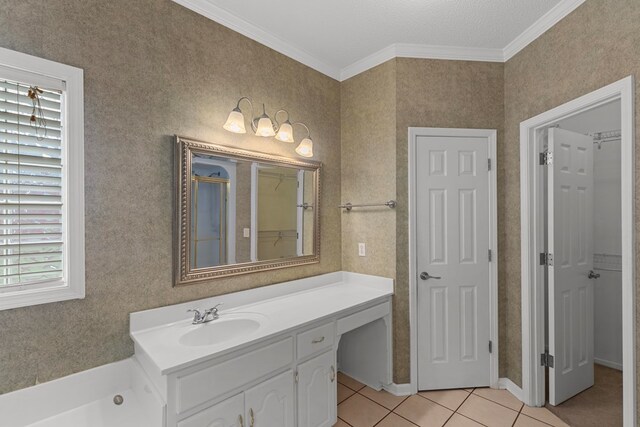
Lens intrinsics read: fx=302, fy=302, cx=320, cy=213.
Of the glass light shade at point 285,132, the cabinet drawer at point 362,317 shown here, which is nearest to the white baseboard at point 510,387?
the cabinet drawer at point 362,317

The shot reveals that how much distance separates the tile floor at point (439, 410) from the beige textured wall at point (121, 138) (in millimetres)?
1227

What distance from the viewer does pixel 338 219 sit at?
2.72 meters

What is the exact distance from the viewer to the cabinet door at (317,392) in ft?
5.56

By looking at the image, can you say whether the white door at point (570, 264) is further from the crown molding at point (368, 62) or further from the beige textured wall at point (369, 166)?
the crown molding at point (368, 62)

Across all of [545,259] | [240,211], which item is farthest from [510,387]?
[240,211]

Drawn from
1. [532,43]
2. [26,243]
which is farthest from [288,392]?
[532,43]

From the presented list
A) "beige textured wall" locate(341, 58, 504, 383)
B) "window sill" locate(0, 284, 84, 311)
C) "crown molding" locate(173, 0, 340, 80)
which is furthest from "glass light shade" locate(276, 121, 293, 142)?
"window sill" locate(0, 284, 84, 311)

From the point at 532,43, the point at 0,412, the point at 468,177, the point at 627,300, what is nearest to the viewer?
the point at 0,412

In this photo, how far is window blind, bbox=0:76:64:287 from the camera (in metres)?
1.26

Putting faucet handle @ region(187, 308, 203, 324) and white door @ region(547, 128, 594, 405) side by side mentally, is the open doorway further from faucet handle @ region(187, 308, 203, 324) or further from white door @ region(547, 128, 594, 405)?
faucet handle @ region(187, 308, 203, 324)

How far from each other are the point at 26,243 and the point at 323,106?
2.11 meters

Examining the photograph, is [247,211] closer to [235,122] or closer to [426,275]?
[235,122]

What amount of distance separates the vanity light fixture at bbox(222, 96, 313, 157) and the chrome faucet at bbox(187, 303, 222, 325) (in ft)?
3.53

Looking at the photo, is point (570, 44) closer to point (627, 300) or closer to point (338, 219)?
point (627, 300)
